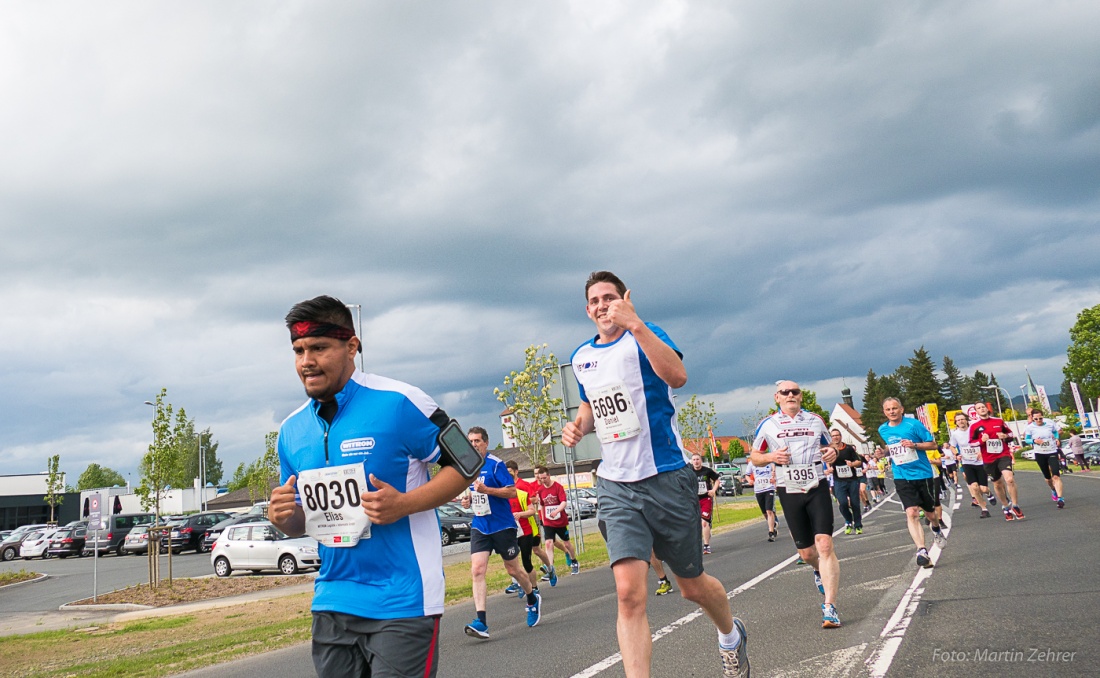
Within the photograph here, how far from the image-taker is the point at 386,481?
2.98 meters

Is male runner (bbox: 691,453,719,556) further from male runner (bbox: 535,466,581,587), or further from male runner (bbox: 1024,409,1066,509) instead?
male runner (bbox: 1024,409,1066,509)

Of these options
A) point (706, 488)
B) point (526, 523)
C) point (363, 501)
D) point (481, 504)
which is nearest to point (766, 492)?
point (706, 488)

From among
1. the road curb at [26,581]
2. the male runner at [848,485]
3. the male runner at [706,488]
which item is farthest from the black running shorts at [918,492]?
the road curb at [26,581]

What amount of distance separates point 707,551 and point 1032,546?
23.8ft

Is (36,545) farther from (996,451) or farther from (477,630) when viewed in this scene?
(996,451)

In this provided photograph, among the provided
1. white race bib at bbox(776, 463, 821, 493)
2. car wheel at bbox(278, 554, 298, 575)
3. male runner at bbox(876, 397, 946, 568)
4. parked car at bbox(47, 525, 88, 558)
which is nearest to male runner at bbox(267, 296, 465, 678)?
white race bib at bbox(776, 463, 821, 493)

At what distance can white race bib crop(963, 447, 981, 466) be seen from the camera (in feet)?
51.9

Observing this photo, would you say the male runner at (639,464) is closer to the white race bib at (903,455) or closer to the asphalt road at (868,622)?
the asphalt road at (868,622)

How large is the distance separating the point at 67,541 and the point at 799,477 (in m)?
46.9

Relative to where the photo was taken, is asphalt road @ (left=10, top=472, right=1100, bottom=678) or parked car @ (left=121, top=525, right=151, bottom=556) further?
parked car @ (left=121, top=525, right=151, bottom=556)

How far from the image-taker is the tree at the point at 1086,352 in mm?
69000

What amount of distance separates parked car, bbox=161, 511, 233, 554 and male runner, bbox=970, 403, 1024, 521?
1348 inches

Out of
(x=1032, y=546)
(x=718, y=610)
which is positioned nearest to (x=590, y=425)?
(x=718, y=610)

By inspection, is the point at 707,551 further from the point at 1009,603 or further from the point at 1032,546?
the point at 1009,603
